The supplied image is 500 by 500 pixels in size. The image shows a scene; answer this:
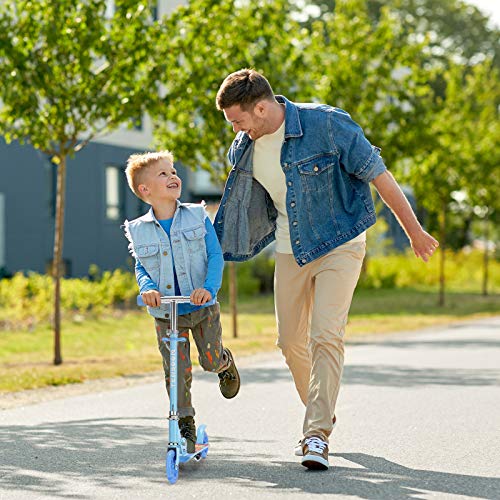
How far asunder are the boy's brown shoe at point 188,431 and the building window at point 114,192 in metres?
23.0

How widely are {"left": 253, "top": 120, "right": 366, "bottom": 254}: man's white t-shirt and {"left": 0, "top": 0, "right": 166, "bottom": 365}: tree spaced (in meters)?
5.91

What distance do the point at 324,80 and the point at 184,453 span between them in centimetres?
1469

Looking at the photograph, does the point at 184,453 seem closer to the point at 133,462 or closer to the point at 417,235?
the point at 133,462

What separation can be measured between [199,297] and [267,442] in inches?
64.5

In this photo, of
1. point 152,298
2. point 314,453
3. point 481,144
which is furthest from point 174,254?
point 481,144

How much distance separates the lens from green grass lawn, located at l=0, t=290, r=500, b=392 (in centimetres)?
1205

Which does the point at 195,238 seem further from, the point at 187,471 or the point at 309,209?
the point at 187,471

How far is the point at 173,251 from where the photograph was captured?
6090 mm

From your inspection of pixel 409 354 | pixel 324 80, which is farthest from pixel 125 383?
pixel 324 80

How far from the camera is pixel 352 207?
21.1 ft

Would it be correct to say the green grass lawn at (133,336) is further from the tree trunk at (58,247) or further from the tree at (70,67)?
the tree at (70,67)

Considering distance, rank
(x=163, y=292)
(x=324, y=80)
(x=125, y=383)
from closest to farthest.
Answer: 1. (x=163, y=292)
2. (x=125, y=383)
3. (x=324, y=80)

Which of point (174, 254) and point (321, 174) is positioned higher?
point (321, 174)

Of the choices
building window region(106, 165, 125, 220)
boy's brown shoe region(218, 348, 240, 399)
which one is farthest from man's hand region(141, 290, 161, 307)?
building window region(106, 165, 125, 220)
